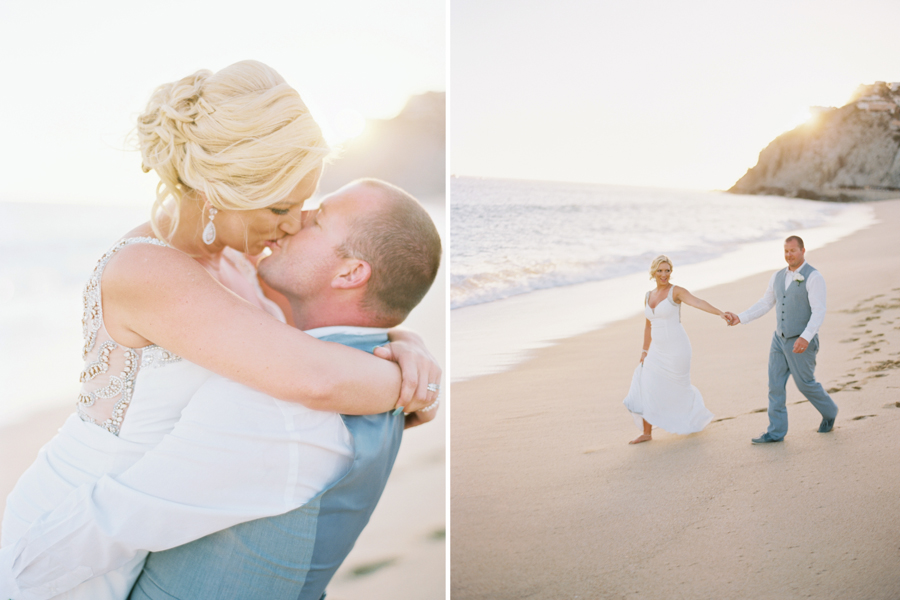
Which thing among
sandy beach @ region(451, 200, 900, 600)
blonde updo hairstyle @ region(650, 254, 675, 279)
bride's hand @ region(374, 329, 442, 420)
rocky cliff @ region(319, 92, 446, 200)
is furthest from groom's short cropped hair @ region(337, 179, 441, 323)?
blonde updo hairstyle @ region(650, 254, 675, 279)

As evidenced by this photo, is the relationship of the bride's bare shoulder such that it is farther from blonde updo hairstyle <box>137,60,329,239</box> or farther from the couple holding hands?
the couple holding hands

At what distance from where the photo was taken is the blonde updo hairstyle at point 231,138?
A: 4.38ft

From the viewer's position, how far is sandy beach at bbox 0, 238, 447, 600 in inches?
94.6

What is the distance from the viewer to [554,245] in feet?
8.52

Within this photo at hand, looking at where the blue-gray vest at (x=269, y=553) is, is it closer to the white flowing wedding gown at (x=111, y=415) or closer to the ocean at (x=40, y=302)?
the white flowing wedding gown at (x=111, y=415)

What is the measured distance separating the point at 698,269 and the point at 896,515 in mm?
1157

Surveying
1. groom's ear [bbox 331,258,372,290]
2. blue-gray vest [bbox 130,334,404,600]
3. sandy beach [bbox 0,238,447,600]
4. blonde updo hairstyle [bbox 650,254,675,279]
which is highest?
groom's ear [bbox 331,258,372,290]

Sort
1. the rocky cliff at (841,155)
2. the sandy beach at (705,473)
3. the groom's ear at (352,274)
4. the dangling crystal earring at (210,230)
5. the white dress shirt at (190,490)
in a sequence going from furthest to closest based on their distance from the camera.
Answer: the rocky cliff at (841,155)
the sandy beach at (705,473)
the groom's ear at (352,274)
the dangling crystal earring at (210,230)
the white dress shirt at (190,490)

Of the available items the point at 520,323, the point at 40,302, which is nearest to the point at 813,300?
the point at 520,323

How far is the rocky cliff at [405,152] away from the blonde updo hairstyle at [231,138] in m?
1.03

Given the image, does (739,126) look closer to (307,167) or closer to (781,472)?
(781,472)

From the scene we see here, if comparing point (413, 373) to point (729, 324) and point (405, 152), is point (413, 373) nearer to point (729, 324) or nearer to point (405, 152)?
point (405, 152)

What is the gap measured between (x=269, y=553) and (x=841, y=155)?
2.60m

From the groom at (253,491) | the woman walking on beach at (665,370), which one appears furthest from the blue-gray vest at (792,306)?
the groom at (253,491)
